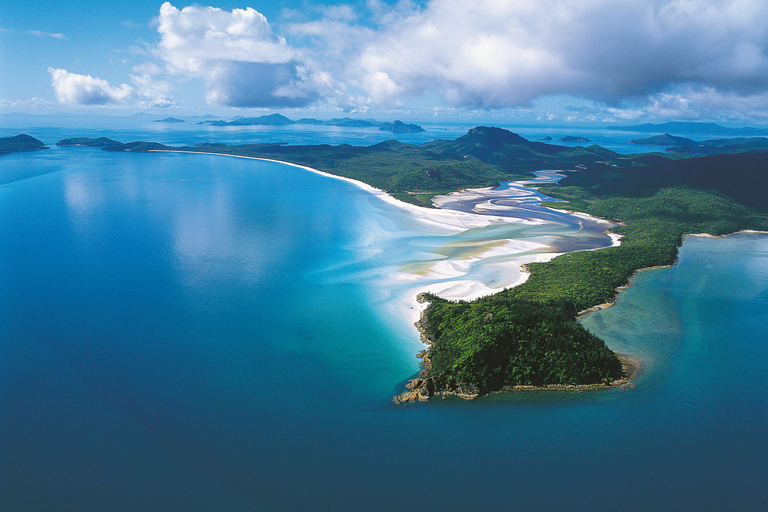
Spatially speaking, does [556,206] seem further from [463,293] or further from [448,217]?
[463,293]

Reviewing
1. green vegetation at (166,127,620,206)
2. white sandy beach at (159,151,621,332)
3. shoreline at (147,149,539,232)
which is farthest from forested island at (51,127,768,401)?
shoreline at (147,149,539,232)

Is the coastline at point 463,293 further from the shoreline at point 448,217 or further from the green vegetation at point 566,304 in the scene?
the green vegetation at point 566,304

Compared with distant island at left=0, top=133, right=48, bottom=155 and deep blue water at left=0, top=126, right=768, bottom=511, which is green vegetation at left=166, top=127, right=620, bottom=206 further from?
distant island at left=0, top=133, right=48, bottom=155

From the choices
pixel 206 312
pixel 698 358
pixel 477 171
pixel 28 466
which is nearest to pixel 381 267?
pixel 206 312

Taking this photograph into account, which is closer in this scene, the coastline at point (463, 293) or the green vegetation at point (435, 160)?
the coastline at point (463, 293)

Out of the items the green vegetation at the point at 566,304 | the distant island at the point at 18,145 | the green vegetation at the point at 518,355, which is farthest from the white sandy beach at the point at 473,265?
the distant island at the point at 18,145

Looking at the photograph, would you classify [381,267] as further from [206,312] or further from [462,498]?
[462,498]
